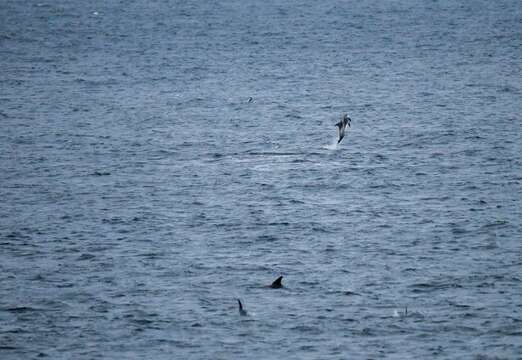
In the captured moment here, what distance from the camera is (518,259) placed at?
155ft

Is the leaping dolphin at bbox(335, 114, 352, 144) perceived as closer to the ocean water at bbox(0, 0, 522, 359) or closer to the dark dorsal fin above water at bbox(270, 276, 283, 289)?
the ocean water at bbox(0, 0, 522, 359)

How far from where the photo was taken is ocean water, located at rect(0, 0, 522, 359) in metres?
39.2

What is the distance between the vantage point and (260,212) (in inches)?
2191

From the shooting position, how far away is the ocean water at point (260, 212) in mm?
39250

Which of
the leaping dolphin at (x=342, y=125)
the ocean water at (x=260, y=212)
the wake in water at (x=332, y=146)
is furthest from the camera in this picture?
the wake in water at (x=332, y=146)

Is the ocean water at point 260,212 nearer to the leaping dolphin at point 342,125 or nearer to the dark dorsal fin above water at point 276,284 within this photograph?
the dark dorsal fin above water at point 276,284

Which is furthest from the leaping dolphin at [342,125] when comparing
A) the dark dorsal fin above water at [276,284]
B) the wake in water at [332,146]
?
the dark dorsal fin above water at [276,284]

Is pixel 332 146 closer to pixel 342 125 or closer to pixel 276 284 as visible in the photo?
pixel 342 125

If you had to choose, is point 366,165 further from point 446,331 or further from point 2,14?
point 2,14

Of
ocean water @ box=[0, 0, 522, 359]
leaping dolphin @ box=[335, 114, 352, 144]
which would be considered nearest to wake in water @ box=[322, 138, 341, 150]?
leaping dolphin @ box=[335, 114, 352, 144]

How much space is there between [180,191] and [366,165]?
1285cm

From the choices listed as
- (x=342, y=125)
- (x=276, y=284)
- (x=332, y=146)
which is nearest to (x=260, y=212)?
(x=276, y=284)

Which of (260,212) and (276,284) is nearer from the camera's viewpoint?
(276,284)

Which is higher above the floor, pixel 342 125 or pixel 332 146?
pixel 342 125
